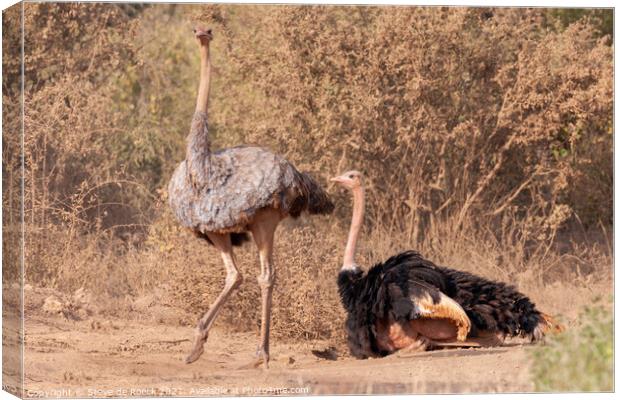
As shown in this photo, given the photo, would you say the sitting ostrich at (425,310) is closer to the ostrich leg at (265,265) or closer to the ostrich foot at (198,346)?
the ostrich leg at (265,265)

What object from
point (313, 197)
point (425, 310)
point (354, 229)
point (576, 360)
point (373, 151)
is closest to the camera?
point (576, 360)

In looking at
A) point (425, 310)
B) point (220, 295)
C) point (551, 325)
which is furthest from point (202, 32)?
point (551, 325)

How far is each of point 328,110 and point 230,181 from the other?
3.02 meters

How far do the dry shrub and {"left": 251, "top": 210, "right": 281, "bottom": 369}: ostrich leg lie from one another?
3.48 ft

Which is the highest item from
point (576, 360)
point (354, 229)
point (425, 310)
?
point (354, 229)

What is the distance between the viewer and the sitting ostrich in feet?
38.3

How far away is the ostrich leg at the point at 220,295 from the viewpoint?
11617mm

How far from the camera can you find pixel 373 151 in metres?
14.1

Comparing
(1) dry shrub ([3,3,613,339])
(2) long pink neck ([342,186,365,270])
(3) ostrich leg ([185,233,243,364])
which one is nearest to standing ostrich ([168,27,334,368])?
(3) ostrich leg ([185,233,243,364])

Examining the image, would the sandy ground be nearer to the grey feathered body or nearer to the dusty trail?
the dusty trail

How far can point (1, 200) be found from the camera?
1081 cm

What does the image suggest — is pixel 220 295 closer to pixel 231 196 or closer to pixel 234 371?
pixel 234 371

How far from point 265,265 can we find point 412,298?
3.49ft

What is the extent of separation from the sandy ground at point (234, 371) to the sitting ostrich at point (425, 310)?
15cm
